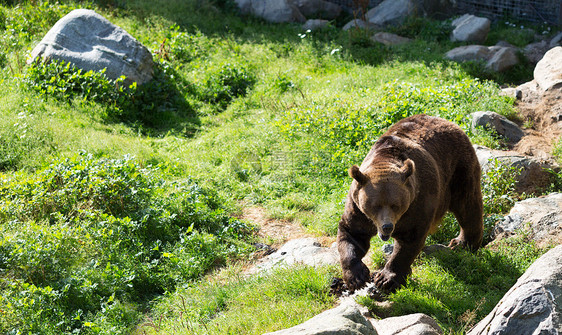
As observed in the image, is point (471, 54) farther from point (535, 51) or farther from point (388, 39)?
point (388, 39)

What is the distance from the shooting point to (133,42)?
1133cm

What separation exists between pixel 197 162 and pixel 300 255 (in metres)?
3.24

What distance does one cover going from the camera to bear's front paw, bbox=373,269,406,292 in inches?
212

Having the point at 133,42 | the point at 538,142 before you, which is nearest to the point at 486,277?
the point at 538,142

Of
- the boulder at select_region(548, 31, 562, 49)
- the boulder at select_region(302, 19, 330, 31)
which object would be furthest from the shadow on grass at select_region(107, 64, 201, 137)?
the boulder at select_region(548, 31, 562, 49)

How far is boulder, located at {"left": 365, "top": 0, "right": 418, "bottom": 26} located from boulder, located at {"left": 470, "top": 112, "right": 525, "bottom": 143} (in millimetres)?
6935

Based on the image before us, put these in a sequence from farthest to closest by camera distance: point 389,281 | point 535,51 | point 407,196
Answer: point 535,51, point 389,281, point 407,196

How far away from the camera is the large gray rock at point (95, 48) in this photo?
35.7ft

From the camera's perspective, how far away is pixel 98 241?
6.75 m

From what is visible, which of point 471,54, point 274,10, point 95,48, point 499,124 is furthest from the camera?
point 274,10

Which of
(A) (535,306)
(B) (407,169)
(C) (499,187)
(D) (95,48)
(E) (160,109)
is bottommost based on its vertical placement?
(C) (499,187)

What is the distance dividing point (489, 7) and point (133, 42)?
9.36m

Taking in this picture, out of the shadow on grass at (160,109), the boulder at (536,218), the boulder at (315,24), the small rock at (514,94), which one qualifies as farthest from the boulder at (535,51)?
the shadow on grass at (160,109)

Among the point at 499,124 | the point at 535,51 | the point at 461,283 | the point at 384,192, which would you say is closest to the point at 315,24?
the point at 535,51
